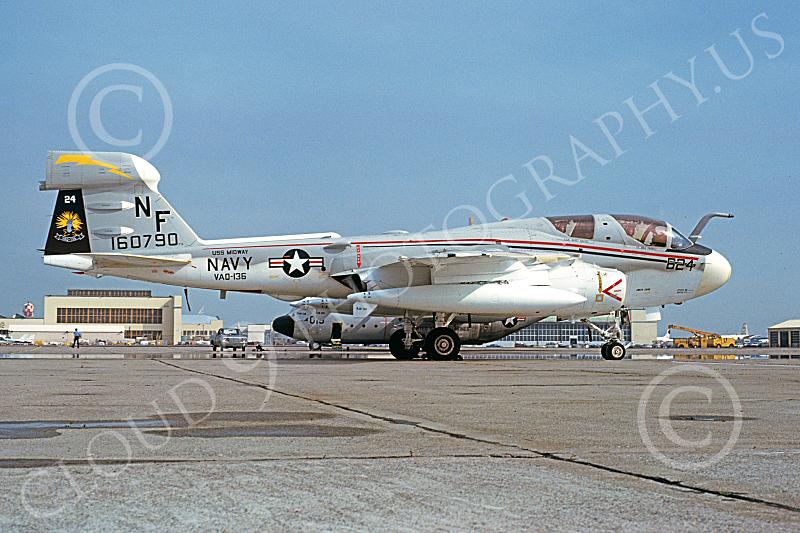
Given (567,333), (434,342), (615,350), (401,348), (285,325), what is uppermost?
(567,333)

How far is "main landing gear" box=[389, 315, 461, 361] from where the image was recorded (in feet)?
76.1

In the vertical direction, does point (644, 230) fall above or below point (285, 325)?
above

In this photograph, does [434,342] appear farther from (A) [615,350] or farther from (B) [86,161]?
(B) [86,161]

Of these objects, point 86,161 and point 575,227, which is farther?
point 575,227

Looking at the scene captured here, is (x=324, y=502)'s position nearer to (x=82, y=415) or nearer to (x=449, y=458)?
(x=449, y=458)

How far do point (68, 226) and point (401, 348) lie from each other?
9.43 meters

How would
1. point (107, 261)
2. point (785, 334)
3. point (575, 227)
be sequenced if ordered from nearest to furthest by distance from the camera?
point (107, 261)
point (575, 227)
point (785, 334)

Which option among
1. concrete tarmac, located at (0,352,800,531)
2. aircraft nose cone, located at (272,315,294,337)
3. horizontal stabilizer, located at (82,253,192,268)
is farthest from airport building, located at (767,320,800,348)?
concrete tarmac, located at (0,352,800,531)

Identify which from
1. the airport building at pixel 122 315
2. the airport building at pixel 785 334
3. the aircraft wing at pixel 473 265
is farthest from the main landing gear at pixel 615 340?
the airport building at pixel 122 315

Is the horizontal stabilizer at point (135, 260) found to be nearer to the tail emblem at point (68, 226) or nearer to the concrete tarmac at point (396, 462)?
the tail emblem at point (68, 226)

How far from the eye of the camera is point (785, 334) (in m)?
86.3

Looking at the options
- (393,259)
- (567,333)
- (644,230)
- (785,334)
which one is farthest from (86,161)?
(567,333)

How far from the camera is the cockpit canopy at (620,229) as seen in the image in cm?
2411

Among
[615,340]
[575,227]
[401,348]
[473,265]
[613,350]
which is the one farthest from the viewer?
[401,348]
